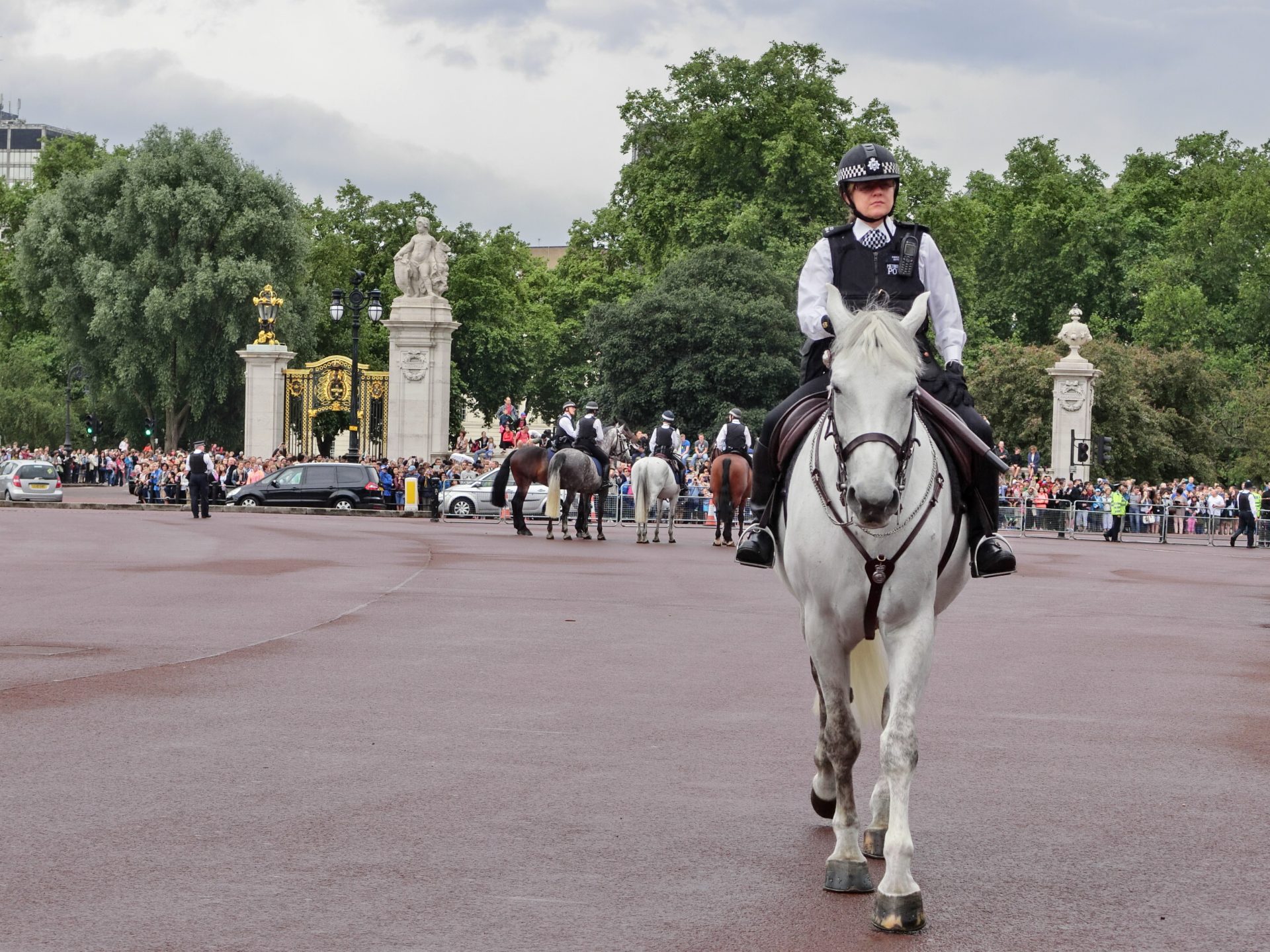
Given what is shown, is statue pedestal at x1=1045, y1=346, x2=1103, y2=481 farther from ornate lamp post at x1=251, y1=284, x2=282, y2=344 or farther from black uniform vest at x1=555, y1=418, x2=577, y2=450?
black uniform vest at x1=555, y1=418, x2=577, y2=450

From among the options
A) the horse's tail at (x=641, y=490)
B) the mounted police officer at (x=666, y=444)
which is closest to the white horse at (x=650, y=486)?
the horse's tail at (x=641, y=490)

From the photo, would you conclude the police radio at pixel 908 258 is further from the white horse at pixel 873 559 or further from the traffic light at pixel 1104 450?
the traffic light at pixel 1104 450

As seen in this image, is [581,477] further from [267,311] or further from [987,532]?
[267,311]

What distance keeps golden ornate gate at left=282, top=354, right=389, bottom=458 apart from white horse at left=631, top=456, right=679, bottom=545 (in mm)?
19861

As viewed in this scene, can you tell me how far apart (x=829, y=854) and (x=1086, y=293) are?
7552cm

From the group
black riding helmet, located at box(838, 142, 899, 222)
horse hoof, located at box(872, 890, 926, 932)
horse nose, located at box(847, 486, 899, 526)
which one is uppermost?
black riding helmet, located at box(838, 142, 899, 222)

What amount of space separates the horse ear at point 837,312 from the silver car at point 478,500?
3619 cm

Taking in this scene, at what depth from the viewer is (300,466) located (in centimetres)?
4328

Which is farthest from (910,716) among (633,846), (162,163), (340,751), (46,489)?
(162,163)

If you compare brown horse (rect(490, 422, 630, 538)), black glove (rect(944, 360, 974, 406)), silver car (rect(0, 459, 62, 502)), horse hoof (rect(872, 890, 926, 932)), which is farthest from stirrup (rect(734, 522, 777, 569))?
silver car (rect(0, 459, 62, 502))

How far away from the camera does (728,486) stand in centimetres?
2850

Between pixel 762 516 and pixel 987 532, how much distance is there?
0.92 meters

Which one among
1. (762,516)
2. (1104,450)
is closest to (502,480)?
(1104,450)

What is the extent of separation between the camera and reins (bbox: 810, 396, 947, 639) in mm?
5461
